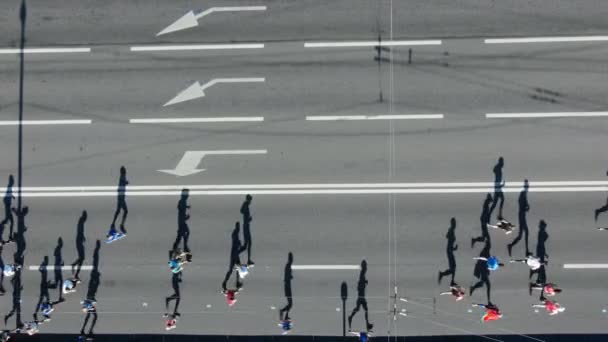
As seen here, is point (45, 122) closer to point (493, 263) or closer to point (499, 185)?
point (499, 185)

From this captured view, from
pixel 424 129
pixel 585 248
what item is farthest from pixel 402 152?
pixel 585 248

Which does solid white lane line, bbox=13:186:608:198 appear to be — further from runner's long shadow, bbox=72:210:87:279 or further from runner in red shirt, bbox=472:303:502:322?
runner in red shirt, bbox=472:303:502:322

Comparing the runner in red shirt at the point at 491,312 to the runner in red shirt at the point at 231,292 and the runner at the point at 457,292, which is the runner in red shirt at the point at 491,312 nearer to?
the runner at the point at 457,292

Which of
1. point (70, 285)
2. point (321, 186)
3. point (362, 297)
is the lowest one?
point (362, 297)

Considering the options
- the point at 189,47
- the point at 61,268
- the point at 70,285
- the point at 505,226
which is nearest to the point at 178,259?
the point at 70,285

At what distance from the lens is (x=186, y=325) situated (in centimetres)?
1597

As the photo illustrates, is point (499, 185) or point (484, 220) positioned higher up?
point (499, 185)

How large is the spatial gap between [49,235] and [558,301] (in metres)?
16.8

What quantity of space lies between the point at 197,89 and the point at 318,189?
16.9 ft

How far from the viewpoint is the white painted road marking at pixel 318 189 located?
15.3m

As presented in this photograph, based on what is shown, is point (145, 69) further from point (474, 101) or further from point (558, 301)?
point (558, 301)

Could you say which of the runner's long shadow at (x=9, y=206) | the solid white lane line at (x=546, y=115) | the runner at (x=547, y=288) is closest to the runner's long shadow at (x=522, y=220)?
the runner at (x=547, y=288)

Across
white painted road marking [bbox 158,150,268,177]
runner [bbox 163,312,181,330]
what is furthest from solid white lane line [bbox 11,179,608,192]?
runner [bbox 163,312,181,330]

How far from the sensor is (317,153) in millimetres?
15633
